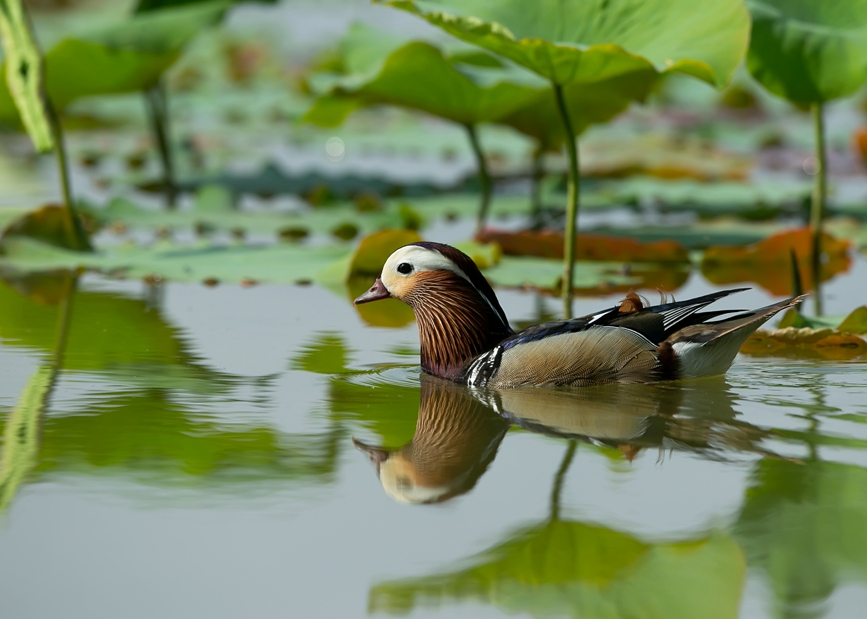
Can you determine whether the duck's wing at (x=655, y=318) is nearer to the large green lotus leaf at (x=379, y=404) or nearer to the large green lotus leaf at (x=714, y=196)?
the large green lotus leaf at (x=379, y=404)

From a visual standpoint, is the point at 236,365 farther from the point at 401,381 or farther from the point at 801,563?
the point at 801,563

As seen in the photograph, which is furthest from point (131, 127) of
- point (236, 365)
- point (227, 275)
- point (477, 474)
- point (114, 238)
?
point (477, 474)

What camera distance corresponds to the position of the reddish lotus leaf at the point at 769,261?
22.7 ft

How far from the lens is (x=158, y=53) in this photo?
7.80 m

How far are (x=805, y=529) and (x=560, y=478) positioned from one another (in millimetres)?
647

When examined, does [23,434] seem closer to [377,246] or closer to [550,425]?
[550,425]

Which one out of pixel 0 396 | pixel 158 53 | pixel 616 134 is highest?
pixel 158 53

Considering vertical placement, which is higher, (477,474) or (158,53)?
(158,53)

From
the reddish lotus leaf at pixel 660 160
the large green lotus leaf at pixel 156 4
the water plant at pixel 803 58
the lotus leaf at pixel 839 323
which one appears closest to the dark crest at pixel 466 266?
the lotus leaf at pixel 839 323

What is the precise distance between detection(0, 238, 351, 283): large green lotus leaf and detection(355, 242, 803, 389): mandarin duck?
1.83 metres

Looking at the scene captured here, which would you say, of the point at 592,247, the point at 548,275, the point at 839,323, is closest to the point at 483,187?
the point at 592,247

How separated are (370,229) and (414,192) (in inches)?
70.2

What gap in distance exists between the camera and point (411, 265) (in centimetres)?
471

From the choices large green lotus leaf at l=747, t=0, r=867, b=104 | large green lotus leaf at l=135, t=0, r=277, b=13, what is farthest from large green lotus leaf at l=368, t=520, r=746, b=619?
large green lotus leaf at l=135, t=0, r=277, b=13
